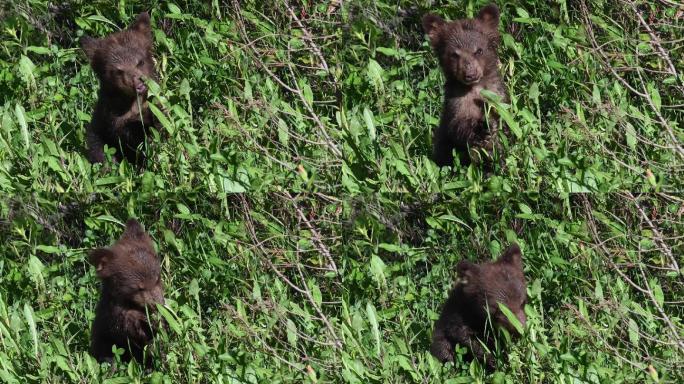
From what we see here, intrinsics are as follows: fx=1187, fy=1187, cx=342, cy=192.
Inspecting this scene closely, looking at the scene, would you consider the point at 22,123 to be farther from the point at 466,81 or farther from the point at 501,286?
the point at 501,286

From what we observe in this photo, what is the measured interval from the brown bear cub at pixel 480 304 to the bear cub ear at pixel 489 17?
192 centimetres

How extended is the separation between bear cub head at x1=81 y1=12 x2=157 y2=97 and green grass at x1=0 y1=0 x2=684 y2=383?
0.51ft

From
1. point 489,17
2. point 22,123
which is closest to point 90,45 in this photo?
point 22,123

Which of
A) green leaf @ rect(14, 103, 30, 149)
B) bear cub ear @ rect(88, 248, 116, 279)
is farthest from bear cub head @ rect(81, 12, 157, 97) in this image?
bear cub ear @ rect(88, 248, 116, 279)

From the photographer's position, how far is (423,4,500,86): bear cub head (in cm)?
845

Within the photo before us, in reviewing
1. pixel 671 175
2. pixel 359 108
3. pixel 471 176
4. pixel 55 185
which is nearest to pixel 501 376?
pixel 471 176

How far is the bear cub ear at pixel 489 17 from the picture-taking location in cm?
851

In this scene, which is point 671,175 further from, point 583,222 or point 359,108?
point 359,108

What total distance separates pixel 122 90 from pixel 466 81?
8.59 ft

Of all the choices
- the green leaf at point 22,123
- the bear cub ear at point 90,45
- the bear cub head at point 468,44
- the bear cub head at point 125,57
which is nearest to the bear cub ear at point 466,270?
the bear cub head at point 468,44

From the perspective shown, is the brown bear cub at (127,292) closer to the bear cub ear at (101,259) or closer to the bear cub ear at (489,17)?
the bear cub ear at (101,259)

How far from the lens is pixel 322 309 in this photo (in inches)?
308

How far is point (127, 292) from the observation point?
7.96 metres

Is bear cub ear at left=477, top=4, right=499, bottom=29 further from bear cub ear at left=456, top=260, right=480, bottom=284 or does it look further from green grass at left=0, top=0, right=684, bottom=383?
bear cub ear at left=456, top=260, right=480, bottom=284
